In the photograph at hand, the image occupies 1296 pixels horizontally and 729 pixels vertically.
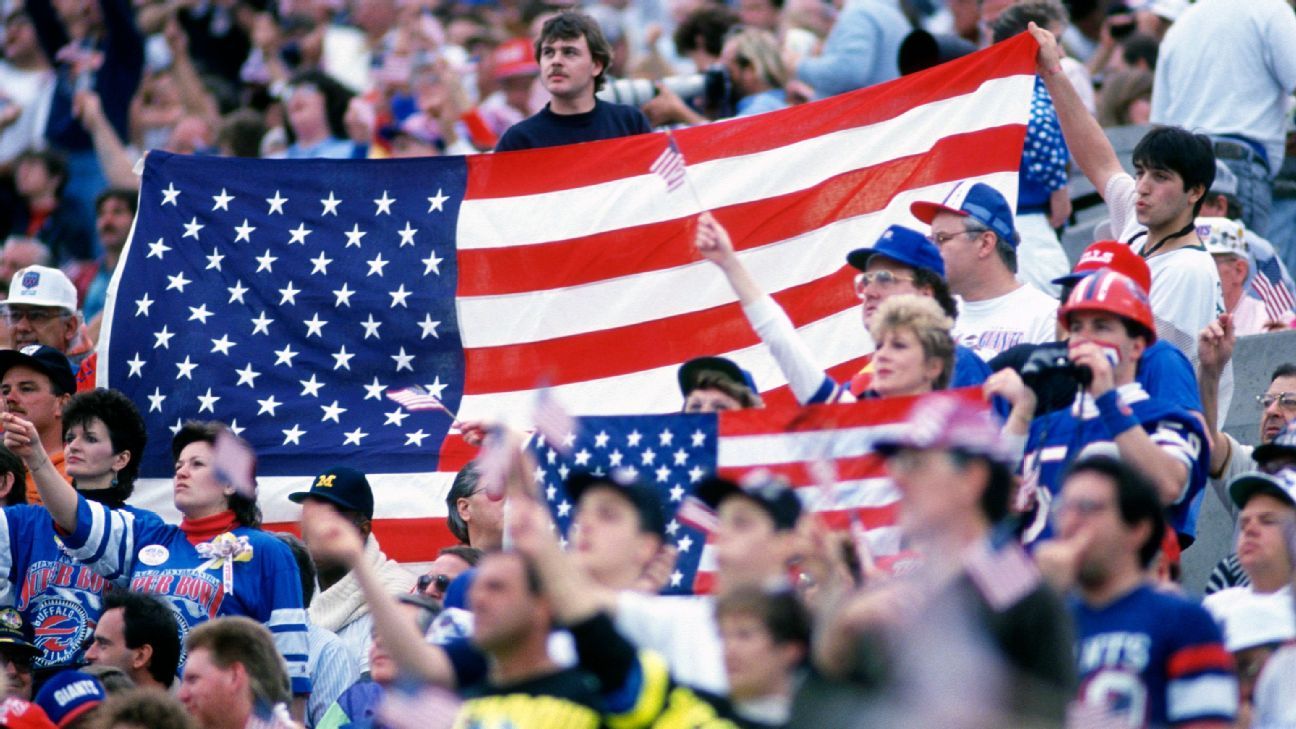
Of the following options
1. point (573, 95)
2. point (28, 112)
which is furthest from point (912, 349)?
point (28, 112)

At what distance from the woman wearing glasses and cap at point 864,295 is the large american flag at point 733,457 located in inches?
8.1

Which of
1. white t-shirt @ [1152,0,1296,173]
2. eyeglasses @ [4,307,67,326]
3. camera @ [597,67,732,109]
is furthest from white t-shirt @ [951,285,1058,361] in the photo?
eyeglasses @ [4,307,67,326]

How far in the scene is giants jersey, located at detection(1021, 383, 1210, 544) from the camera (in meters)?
6.64

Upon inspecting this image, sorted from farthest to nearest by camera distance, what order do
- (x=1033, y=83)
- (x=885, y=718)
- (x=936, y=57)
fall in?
1. (x=936, y=57)
2. (x=1033, y=83)
3. (x=885, y=718)

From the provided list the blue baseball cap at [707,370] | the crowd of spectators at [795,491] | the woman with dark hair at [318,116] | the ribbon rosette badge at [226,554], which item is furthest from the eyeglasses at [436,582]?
the woman with dark hair at [318,116]

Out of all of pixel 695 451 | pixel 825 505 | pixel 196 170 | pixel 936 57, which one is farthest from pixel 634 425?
pixel 936 57

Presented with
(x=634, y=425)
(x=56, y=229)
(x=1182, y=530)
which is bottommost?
(x=1182, y=530)

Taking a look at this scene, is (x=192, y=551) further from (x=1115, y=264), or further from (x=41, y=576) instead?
(x=1115, y=264)

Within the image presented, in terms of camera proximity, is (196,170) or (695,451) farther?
(196,170)

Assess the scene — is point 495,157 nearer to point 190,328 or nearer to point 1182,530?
point 190,328

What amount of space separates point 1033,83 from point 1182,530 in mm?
2893

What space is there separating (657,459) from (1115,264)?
1714mm

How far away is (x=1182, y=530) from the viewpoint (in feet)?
22.9

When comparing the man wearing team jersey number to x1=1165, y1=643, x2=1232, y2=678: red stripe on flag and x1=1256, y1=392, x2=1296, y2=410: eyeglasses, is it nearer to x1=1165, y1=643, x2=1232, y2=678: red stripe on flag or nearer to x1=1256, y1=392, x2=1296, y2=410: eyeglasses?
x1=1165, y1=643, x2=1232, y2=678: red stripe on flag
